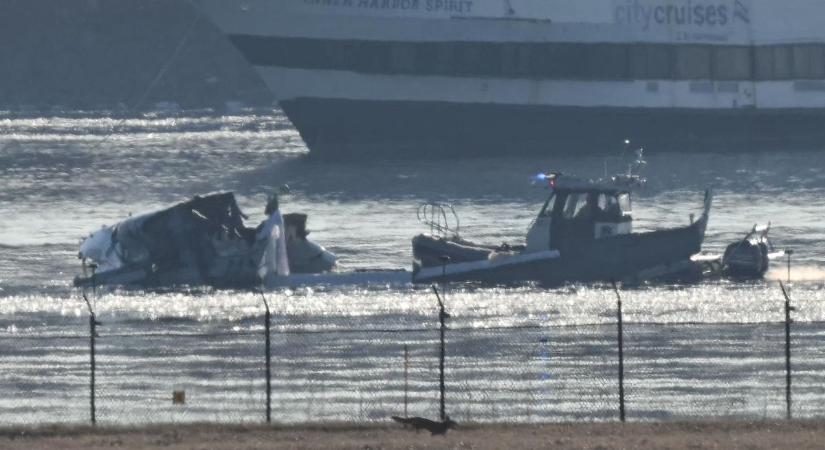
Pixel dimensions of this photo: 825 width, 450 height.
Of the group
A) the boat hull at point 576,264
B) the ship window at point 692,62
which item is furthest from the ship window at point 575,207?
the ship window at point 692,62

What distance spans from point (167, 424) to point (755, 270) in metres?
Result: 21.8

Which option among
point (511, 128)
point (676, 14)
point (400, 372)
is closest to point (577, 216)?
point (400, 372)

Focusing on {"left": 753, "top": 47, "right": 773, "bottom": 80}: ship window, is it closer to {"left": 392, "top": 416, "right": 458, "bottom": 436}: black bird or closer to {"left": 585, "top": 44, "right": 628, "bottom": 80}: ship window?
{"left": 585, "top": 44, "right": 628, "bottom": 80}: ship window

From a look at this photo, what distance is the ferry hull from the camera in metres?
91.8

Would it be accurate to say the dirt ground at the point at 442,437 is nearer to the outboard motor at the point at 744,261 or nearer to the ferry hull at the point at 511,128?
the outboard motor at the point at 744,261

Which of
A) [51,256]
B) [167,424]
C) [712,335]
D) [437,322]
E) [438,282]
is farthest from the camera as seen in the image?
[51,256]

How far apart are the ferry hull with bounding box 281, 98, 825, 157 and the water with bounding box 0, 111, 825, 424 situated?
16734 mm

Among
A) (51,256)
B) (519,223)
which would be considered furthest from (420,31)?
(51,256)

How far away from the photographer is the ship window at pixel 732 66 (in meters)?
92.9

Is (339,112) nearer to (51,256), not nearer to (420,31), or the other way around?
(420,31)

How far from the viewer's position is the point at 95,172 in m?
84.9

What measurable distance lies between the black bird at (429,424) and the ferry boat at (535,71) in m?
65.5

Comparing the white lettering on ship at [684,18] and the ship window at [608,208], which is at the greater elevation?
the white lettering on ship at [684,18]

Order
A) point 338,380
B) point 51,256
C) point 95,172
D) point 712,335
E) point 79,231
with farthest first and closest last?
point 95,172 < point 79,231 < point 51,256 < point 712,335 < point 338,380
